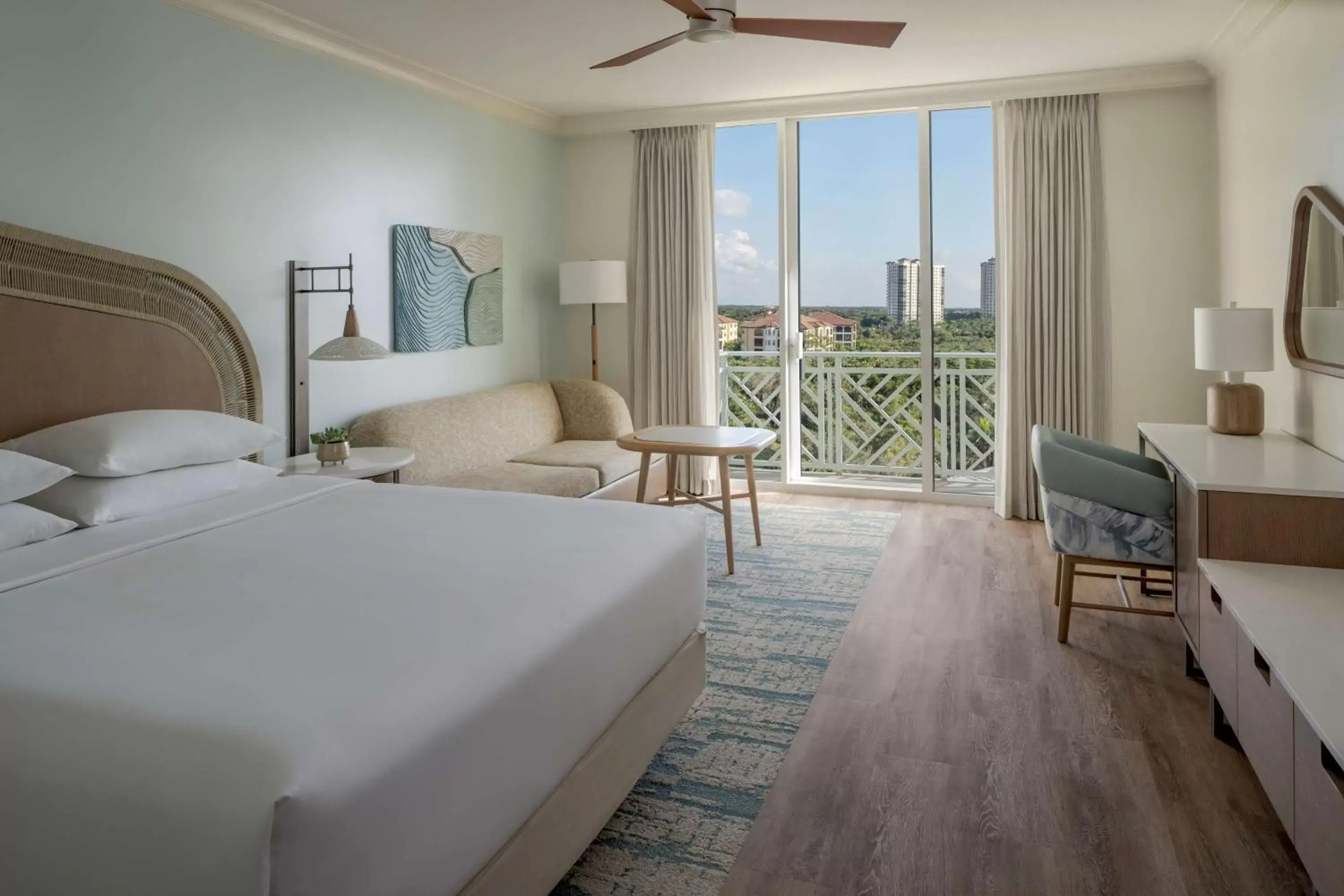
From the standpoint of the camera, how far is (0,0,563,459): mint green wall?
2979mm

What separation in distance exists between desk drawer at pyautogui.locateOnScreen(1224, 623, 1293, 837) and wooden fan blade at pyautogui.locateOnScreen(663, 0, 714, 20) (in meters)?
Answer: 2.56

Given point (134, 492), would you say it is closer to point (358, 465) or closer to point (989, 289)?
point (358, 465)

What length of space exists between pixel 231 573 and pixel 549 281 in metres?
4.48

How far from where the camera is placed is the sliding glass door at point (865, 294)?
5621 mm

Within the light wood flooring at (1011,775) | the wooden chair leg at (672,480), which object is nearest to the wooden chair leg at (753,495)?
the wooden chair leg at (672,480)

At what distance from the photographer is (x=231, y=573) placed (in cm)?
210

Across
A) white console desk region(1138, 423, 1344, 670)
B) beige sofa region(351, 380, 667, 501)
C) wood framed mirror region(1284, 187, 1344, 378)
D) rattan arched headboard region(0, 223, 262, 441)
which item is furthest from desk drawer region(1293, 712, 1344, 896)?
rattan arched headboard region(0, 223, 262, 441)

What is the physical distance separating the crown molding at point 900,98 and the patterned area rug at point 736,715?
104 inches

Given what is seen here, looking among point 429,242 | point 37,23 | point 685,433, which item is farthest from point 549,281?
point 37,23

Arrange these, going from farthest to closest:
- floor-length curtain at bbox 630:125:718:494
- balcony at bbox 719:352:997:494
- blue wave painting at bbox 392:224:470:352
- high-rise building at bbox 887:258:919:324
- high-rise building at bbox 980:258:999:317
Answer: balcony at bbox 719:352:997:494, floor-length curtain at bbox 630:125:718:494, high-rise building at bbox 887:258:919:324, high-rise building at bbox 980:258:999:317, blue wave painting at bbox 392:224:470:352

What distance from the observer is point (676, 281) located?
611 cm

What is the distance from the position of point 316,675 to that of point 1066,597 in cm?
272

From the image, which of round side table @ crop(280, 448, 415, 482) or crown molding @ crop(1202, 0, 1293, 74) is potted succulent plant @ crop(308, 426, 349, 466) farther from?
crown molding @ crop(1202, 0, 1293, 74)

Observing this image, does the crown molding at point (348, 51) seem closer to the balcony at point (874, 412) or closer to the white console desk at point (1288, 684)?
the balcony at point (874, 412)
